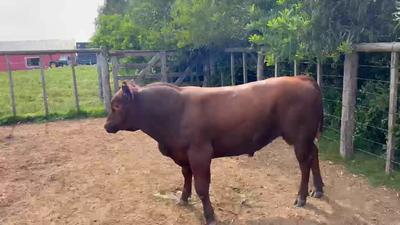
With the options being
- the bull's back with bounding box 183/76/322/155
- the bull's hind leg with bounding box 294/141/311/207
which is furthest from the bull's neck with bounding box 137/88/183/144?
the bull's hind leg with bounding box 294/141/311/207

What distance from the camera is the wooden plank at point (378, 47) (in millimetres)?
5043

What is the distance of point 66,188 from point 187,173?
6.05ft

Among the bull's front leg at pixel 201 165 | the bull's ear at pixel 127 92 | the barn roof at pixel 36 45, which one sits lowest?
the bull's front leg at pixel 201 165

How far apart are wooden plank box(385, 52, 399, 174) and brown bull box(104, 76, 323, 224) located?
1.35m

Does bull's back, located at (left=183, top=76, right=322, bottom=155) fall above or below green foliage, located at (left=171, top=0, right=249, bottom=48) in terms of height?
below

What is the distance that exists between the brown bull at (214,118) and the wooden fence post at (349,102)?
178 centimetres

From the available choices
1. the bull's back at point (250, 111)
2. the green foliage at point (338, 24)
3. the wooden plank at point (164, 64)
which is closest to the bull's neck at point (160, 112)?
the bull's back at point (250, 111)

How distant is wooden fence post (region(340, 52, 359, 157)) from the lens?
5961 mm

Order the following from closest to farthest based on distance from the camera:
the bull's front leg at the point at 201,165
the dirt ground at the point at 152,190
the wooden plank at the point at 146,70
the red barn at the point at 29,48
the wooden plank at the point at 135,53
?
the bull's front leg at the point at 201,165
the dirt ground at the point at 152,190
the wooden plank at the point at 135,53
the wooden plank at the point at 146,70
the red barn at the point at 29,48

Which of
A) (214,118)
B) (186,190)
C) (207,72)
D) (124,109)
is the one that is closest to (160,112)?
(124,109)

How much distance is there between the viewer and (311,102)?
441cm

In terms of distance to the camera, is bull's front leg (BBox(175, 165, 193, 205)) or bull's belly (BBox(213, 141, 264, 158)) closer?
bull's belly (BBox(213, 141, 264, 158))

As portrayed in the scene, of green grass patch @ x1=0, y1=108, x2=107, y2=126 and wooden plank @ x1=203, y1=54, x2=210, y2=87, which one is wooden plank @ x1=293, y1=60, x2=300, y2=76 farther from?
green grass patch @ x1=0, y1=108, x2=107, y2=126

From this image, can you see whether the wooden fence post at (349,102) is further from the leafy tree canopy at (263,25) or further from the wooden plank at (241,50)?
the wooden plank at (241,50)
